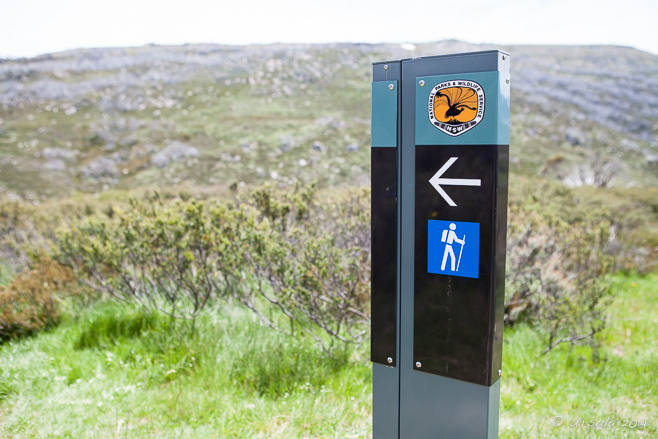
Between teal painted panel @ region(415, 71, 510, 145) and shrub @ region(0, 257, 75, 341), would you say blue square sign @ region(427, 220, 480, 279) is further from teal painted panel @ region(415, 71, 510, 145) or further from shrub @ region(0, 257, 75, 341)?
shrub @ region(0, 257, 75, 341)

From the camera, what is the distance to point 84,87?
3772 cm

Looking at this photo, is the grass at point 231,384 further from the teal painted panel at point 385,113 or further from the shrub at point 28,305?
the teal painted panel at point 385,113

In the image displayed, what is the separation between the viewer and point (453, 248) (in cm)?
200

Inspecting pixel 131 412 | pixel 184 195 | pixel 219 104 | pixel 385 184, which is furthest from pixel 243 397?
pixel 219 104

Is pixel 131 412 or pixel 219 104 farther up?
pixel 219 104

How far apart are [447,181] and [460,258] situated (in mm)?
330

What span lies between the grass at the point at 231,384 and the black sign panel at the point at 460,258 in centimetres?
129

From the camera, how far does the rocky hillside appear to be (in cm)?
2097

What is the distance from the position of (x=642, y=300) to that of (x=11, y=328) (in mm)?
7608

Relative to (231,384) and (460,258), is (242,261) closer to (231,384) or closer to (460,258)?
(231,384)

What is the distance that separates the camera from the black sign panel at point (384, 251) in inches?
85.3

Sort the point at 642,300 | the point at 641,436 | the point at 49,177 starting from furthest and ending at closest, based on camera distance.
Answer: the point at 49,177 < the point at 642,300 < the point at 641,436

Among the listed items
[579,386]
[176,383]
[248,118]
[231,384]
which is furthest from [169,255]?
[248,118]

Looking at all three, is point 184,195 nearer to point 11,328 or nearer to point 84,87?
point 11,328
